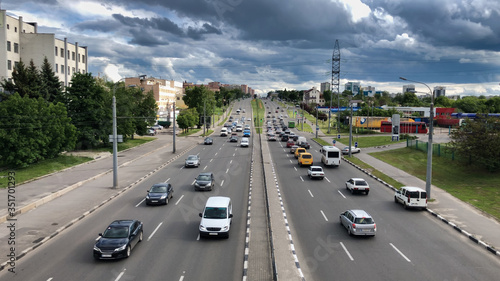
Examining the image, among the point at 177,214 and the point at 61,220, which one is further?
the point at 177,214

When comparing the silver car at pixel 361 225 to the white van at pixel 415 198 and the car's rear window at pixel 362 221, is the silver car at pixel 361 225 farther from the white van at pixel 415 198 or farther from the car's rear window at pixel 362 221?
the white van at pixel 415 198

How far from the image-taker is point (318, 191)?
30.7 m

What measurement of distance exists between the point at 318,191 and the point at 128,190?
1540 cm

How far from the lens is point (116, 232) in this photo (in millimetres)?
16375

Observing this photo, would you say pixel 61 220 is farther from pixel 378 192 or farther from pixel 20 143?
pixel 378 192

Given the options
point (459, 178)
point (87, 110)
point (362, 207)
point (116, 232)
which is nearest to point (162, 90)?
point (87, 110)

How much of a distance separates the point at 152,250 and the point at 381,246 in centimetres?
1072

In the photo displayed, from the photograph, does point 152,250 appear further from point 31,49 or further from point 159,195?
point 31,49

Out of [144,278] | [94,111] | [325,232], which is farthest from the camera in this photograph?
[94,111]

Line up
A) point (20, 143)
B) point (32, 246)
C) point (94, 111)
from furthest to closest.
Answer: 1. point (94, 111)
2. point (20, 143)
3. point (32, 246)

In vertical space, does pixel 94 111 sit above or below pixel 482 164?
above

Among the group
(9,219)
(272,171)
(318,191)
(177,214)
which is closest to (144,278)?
(177,214)

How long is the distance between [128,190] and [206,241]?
554 inches

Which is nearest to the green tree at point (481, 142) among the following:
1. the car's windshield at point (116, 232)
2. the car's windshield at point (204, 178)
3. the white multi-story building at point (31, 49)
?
the car's windshield at point (204, 178)
